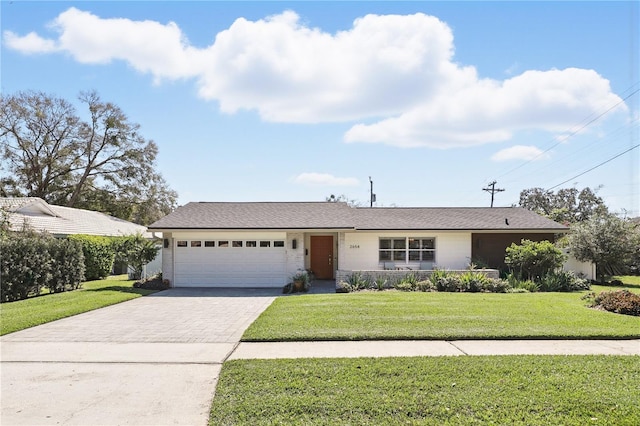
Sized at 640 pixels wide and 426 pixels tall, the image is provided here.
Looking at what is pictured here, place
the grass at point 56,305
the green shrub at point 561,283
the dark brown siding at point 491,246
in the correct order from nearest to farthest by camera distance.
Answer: the grass at point 56,305
the green shrub at point 561,283
the dark brown siding at point 491,246

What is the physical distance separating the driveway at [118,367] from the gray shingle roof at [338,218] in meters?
6.78

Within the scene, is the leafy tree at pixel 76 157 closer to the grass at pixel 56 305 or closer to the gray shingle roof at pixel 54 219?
the gray shingle roof at pixel 54 219

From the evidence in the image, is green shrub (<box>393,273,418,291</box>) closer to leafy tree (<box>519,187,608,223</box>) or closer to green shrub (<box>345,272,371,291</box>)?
green shrub (<box>345,272,371,291</box>)

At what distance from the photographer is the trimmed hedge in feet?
43.4

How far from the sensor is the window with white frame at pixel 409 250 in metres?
19.8

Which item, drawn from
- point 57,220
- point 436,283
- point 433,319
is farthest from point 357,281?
point 57,220

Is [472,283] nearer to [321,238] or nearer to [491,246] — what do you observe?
[491,246]

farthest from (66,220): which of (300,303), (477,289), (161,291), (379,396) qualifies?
(379,396)

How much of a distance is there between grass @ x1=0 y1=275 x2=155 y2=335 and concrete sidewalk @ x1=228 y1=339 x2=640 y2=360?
580 centimetres

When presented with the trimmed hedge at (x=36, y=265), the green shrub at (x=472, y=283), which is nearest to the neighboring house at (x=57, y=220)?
the trimmed hedge at (x=36, y=265)

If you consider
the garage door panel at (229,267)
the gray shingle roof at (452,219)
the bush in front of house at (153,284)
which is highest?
the gray shingle roof at (452,219)

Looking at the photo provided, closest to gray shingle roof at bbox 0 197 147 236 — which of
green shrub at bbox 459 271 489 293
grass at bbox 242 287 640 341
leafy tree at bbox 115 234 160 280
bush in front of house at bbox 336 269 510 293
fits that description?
leafy tree at bbox 115 234 160 280

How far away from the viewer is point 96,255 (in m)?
21.0

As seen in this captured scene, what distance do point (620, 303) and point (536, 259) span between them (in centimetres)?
639
